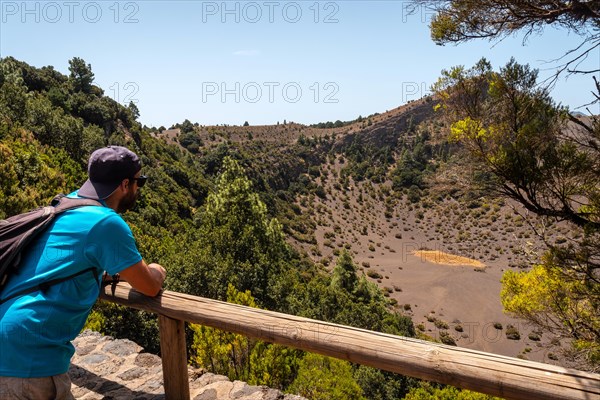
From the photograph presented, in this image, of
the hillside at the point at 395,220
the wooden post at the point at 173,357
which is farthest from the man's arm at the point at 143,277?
the hillside at the point at 395,220

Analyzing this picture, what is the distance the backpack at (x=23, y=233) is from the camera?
5.89ft

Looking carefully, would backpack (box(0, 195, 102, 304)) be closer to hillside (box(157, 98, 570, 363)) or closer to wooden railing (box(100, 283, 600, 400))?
wooden railing (box(100, 283, 600, 400))

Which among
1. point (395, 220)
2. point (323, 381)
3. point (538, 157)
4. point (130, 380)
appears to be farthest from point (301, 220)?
point (130, 380)

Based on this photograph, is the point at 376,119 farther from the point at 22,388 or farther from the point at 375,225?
the point at 22,388

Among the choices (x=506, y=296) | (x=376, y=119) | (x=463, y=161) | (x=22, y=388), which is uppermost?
(x=376, y=119)

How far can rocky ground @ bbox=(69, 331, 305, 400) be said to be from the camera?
3310mm

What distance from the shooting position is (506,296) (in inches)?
325

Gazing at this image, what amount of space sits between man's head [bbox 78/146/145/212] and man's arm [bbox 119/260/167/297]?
325 millimetres

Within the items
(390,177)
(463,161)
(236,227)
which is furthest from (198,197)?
(390,177)

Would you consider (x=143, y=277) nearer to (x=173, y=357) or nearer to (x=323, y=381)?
(x=173, y=357)

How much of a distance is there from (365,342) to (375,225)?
7784cm

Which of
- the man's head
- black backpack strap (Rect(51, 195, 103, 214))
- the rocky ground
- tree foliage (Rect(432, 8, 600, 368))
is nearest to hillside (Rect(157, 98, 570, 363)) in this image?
tree foliage (Rect(432, 8, 600, 368))

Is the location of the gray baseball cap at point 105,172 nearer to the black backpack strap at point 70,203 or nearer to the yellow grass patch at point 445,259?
the black backpack strap at point 70,203

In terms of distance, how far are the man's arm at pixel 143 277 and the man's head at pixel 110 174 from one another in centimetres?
32
